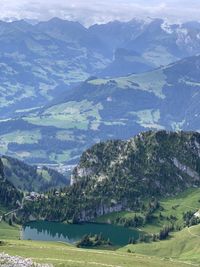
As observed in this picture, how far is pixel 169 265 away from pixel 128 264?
1554 centimetres

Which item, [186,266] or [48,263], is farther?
[186,266]

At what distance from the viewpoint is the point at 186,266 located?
591 feet

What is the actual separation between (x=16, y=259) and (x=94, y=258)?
36.3m

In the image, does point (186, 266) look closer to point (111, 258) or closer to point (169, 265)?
point (169, 265)

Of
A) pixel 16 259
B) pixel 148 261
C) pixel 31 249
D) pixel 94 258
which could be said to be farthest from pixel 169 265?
pixel 16 259

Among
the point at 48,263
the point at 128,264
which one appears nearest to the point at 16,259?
the point at 48,263

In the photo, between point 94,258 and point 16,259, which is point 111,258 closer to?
point 94,258

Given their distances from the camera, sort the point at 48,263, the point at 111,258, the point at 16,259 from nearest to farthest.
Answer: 1. the point at 16,259
2. the point at 48,263
3. the point at 111,258

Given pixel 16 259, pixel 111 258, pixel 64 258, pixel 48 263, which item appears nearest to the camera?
pixel 16 259

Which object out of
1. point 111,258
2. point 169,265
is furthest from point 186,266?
point 111,258

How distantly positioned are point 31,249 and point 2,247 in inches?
309

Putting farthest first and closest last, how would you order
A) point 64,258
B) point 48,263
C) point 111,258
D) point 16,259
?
point 111,258 < point 64,258 < point 48,263 < point 16,259

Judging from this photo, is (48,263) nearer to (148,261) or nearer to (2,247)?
(2,247)

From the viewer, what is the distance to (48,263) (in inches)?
5719
